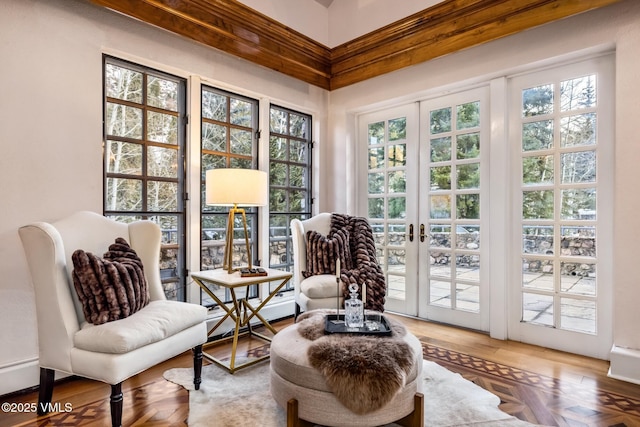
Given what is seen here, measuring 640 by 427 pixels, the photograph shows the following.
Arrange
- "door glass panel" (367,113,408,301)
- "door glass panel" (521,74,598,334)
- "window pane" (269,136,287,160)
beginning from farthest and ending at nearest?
"door glass panel" (367,113,408,301), "window pane" (269,136,287,160), "door glass panel" (521,74,598,334)

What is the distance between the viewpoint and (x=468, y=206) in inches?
130

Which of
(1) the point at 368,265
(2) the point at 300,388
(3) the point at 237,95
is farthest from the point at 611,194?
(3) the point at 237,95

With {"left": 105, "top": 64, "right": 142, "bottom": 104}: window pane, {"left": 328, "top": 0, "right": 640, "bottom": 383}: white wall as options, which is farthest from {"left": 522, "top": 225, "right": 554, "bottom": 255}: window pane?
{"left": 105, "top": 64, "right": 142, "bottom": 104}: window pane

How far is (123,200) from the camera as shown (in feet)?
8.72

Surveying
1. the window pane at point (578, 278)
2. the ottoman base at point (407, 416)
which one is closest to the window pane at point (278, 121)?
the ottoman base at point (407, 416)

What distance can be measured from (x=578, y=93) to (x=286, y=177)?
8.73ft

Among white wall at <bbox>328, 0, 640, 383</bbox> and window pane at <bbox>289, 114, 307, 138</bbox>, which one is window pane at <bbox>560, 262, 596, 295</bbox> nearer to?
white wall at <bbox>328, 0, 640, 383</bbox>

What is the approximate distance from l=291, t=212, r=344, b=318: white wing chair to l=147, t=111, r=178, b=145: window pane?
126 centimetres

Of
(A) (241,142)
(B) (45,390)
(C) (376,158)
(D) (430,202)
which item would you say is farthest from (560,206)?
(B) (45,390)

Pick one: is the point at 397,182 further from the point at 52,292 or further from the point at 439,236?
the point at 52,292

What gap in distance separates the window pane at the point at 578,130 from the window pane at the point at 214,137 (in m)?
2.84

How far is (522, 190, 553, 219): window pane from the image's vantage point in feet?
9.43

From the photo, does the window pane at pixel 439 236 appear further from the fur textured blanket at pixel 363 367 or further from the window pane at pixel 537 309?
the fur textured blanket at pixel 363 367

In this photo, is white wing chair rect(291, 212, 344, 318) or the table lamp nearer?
the table lamp
